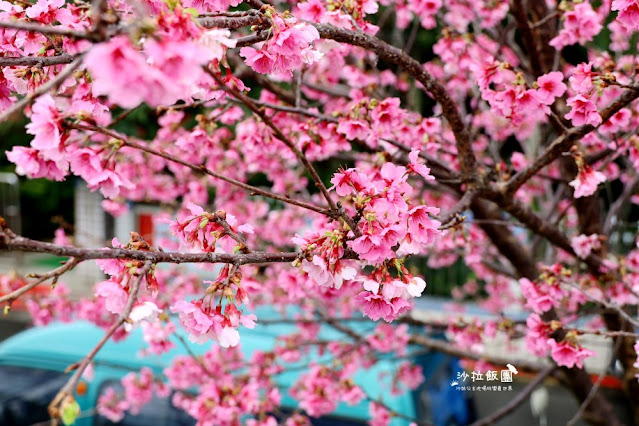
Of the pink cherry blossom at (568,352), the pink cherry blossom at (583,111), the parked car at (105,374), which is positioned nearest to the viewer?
the pink cherry blossom at (583,111)

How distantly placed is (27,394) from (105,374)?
699 millimetres

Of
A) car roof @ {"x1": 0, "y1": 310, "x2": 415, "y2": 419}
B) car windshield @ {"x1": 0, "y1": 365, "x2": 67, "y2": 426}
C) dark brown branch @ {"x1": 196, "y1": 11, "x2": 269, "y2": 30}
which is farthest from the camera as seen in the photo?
car windshield @ {"x1": 0, "y1": 365, "x2": 67, "y2": 426}

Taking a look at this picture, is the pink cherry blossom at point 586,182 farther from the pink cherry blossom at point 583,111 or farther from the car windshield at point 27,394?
the car windshield at point 27,394

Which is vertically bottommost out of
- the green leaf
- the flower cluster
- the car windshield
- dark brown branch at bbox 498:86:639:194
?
the car windshield

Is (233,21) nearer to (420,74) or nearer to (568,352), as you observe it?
(420,74)

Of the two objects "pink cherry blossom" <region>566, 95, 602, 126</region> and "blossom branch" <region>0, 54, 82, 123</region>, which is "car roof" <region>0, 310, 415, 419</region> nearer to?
"pink cherry blossom" <region>566, 95, 602, 126</region>

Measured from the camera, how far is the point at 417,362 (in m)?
3.63

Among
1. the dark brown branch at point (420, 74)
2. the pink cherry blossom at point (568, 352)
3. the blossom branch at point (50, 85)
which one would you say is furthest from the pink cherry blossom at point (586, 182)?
the blossom branch at point (50, 85)

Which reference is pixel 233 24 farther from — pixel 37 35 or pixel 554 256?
pixel 554 256

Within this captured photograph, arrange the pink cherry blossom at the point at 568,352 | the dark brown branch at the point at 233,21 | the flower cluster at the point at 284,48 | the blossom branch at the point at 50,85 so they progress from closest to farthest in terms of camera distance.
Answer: the blossom branch at the point at 50,85 → the dark brown branch at the point at 233,21 → the flower cluster at the point at 284,48 → the pink cherry blossom at the point at 568,352

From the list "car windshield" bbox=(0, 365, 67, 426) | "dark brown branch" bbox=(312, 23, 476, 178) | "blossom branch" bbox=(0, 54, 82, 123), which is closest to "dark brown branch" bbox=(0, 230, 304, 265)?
"blossom branch" bbox=(0, 54, 82, 123)

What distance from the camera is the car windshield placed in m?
3.87

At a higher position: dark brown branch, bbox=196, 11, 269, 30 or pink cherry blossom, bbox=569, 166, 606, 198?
A: dark brown branch, bbox=196, 11, 269, 30

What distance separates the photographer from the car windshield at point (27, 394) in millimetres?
3873
